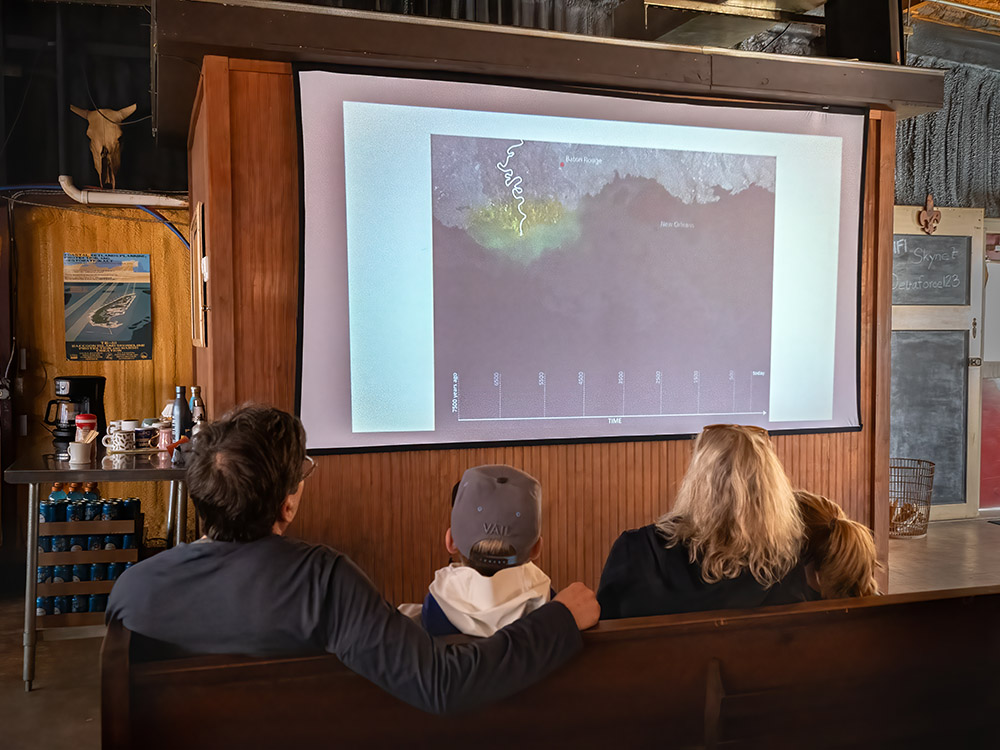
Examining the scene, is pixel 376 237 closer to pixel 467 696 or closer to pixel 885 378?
pixel 467 696

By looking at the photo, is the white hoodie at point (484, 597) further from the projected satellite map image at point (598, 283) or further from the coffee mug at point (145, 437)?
the coffee mug at point (145, 437)

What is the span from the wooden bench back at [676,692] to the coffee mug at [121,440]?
240 cm

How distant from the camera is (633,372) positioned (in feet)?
11.3

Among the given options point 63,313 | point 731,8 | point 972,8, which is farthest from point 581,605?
point 972,8

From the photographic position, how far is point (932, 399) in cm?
583

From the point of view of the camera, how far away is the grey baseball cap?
5.22ft

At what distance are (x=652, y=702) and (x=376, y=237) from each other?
203cm

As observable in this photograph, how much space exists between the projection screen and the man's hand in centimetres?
177

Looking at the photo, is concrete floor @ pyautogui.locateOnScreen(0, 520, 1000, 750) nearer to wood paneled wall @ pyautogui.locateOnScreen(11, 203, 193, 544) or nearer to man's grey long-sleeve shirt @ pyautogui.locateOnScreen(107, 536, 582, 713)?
wood paneled wall @ pyautogui.locateOnScreen(11, 203, 193, 544)

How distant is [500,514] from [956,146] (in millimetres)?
5638

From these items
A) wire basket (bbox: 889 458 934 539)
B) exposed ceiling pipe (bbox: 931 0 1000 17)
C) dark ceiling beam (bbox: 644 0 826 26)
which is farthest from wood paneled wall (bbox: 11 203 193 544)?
wire basket (bbox: 889 458 934 539)

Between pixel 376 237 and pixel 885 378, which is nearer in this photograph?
pixel 376 237

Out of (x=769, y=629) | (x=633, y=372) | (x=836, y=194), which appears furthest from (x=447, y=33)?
(x=769, y=629)


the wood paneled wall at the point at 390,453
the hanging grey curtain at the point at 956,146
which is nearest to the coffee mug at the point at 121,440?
the wood paneled wall at the point at 390,453
